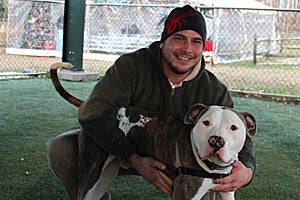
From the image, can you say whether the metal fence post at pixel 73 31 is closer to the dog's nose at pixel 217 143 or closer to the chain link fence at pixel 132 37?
the chain link fence at pixel 132 37

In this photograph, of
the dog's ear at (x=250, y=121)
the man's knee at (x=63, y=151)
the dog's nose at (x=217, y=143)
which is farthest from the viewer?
the man's knee at (x=63, y=151)

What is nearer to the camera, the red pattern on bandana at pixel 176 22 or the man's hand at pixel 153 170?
the man's hand at pixel 153 170

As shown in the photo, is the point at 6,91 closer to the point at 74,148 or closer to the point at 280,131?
the point at 280,131

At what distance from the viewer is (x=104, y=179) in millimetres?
2590

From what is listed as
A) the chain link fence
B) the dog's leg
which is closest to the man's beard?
the dog's leg

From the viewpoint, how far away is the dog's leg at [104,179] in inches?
101

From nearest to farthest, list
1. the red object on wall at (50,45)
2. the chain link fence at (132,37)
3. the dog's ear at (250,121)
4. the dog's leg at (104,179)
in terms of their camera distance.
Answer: the dog's ear at (250,121)
the dog's leg at (104,179)
the chain link fence at (132,37)
the red object on wall at (50,45)

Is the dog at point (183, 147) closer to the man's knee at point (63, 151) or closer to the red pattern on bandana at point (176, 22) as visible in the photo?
the man's knee at point (63, 151)

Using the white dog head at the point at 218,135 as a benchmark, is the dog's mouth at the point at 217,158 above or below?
below

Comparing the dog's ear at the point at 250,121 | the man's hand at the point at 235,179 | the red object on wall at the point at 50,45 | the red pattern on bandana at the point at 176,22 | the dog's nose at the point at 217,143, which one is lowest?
the man's hand at the point at 235,179

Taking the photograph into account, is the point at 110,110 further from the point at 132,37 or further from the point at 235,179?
the point at 132,37

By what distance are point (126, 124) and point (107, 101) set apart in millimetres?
141

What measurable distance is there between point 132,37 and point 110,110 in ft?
30.2

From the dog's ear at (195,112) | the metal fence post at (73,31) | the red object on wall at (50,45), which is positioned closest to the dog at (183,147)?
the dog's ear at (195,112)
